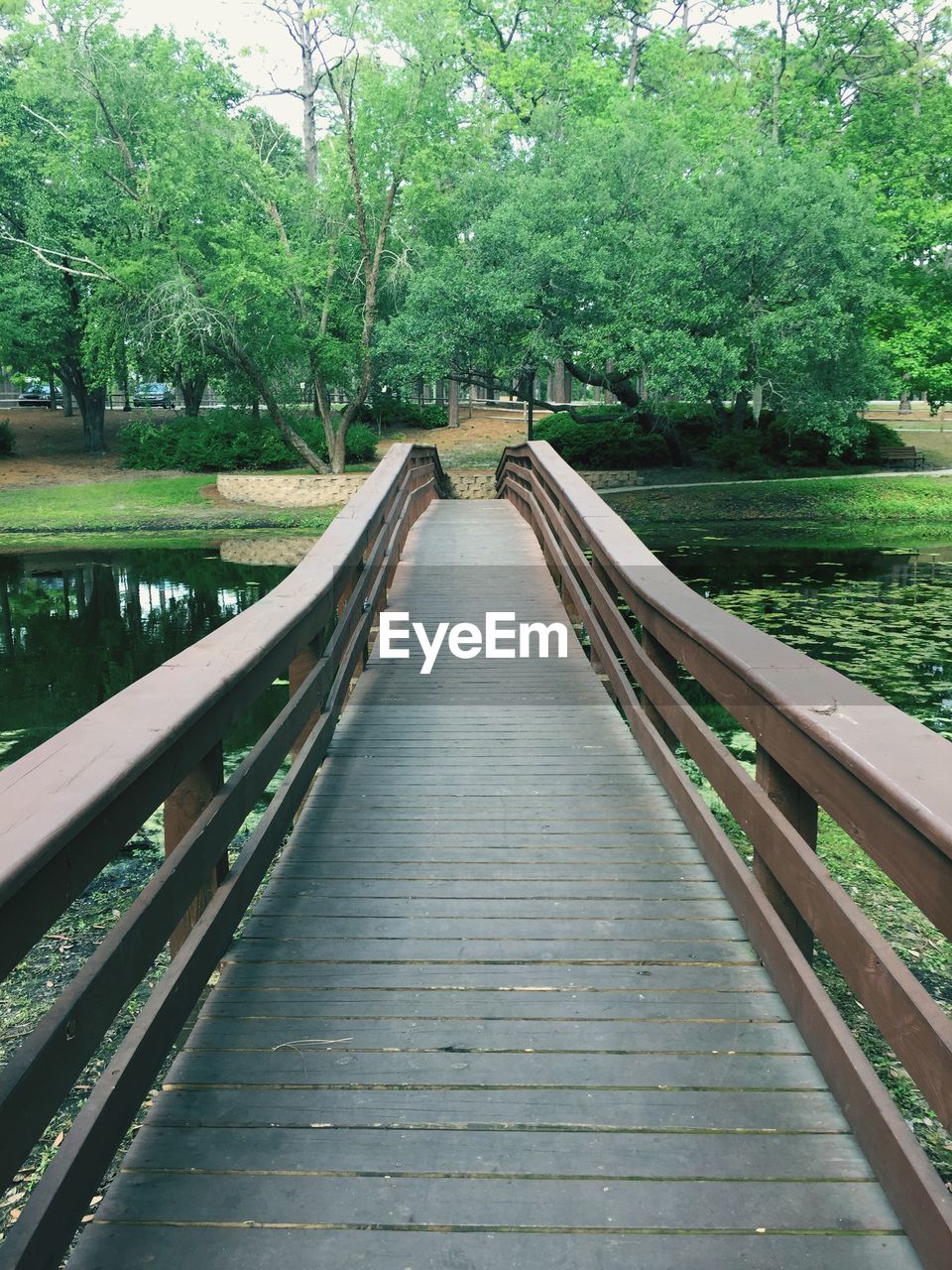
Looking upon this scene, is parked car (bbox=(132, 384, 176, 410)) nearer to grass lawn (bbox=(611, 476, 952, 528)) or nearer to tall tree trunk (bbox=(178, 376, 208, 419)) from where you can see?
tall tree trunk (bbox=(178, 376, 208, 419))

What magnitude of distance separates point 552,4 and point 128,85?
16.4m

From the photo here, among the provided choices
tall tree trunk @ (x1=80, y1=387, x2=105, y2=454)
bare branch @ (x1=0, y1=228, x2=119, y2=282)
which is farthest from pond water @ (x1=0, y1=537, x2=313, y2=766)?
tall tree trunk @ (x1=80, y1=387, x2=105, y2=454)

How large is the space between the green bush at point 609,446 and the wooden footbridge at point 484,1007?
76.0 feet

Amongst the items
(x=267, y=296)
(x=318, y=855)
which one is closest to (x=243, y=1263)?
(x=318, y=855)

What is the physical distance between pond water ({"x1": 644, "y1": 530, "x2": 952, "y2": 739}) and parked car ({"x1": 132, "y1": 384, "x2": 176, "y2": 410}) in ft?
93.4

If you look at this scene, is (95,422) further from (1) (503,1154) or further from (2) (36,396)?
(1) (503,1154)

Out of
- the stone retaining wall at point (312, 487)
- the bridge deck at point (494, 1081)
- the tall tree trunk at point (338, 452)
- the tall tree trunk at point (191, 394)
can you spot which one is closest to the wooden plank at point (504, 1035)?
the bridge deck at point (494, 1081)

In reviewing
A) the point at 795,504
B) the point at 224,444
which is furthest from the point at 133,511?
the point at 795,504

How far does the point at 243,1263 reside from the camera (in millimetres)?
1848

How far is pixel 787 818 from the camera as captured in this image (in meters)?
2.70

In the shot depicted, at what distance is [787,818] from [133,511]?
22.8m

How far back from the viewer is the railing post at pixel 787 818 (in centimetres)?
266

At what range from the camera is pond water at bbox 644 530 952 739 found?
9.22 meters

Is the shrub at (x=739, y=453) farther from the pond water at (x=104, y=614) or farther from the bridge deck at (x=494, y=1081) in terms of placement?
the bridge deck at (x=494, y=1081)
